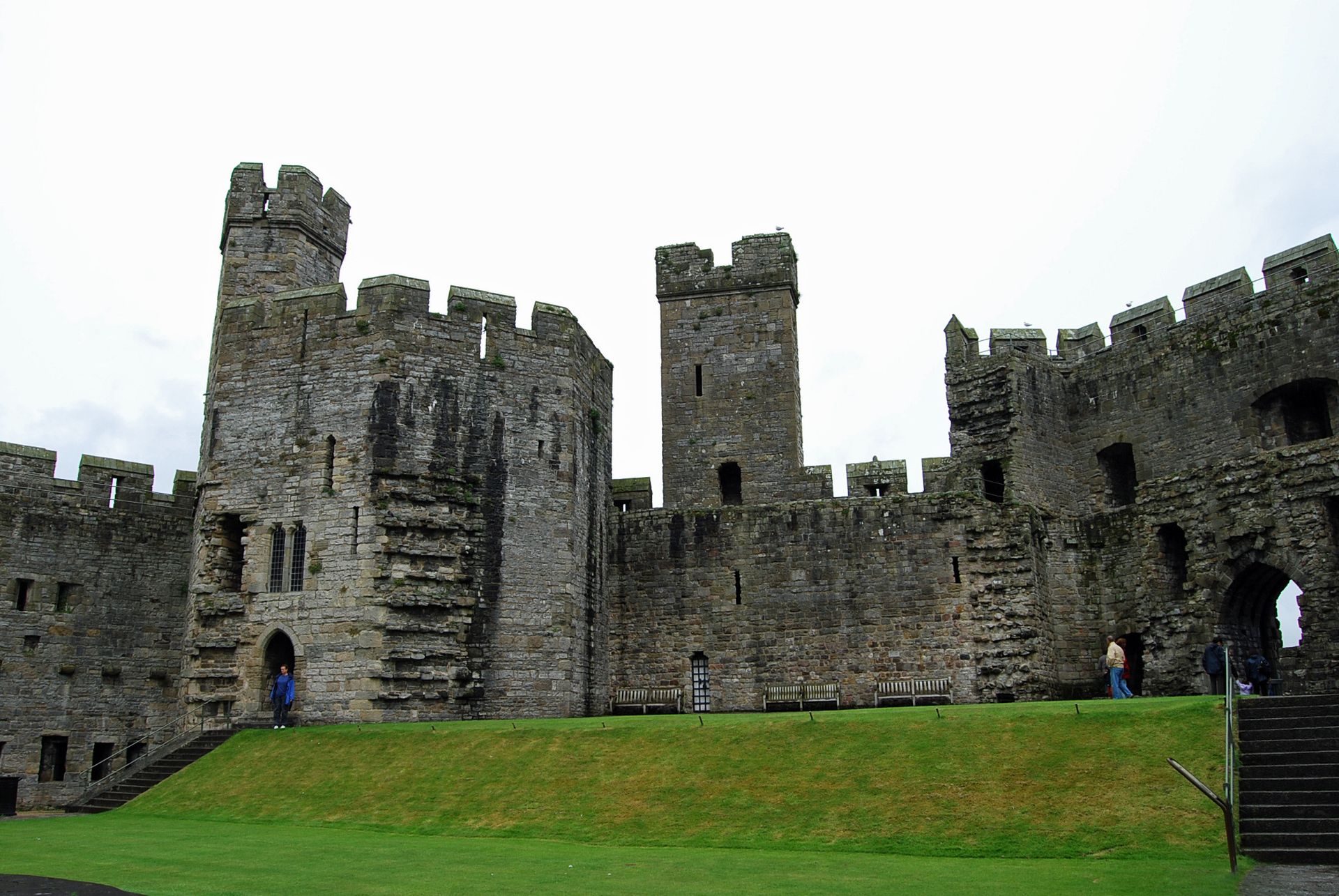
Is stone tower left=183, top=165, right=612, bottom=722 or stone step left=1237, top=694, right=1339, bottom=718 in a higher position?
stone tower left=183, top=165, right=612, bottom=722

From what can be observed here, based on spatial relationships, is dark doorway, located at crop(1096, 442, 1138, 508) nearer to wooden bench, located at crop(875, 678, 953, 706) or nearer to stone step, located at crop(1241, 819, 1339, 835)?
wooden bench, located at crop(875, 678, 953, 706)

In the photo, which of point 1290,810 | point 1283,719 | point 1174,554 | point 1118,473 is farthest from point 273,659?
point 1118,473

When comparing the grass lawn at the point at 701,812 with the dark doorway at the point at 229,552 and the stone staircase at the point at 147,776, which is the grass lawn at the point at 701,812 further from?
the dark doorway at the point at 229,552

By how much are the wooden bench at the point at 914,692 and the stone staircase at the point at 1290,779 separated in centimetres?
954

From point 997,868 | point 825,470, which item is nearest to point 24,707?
point 825,470

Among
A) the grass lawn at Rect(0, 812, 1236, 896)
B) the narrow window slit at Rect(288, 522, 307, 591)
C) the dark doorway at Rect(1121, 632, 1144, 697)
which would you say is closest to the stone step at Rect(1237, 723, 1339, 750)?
the grass lawn at Rect(0, 812, 1236, 896)

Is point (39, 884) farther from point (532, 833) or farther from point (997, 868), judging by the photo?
point (997, 868)

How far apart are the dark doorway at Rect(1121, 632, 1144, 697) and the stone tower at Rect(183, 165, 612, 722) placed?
1155 cm

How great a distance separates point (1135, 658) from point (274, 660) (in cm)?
1813

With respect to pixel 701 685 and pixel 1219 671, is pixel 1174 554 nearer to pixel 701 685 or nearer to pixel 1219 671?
pixel 1219 671

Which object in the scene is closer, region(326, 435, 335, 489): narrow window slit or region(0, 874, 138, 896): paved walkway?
region(0, 874, 138, 896): paved walkway

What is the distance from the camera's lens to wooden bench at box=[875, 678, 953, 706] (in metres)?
24.6

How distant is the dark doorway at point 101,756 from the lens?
83.8ft

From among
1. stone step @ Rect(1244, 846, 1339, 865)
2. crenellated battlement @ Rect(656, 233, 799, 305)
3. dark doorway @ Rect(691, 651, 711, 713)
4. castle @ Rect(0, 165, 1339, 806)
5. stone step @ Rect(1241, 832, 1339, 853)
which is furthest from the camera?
crenellated battlement @ Rect(656, 233, 799, 305)
